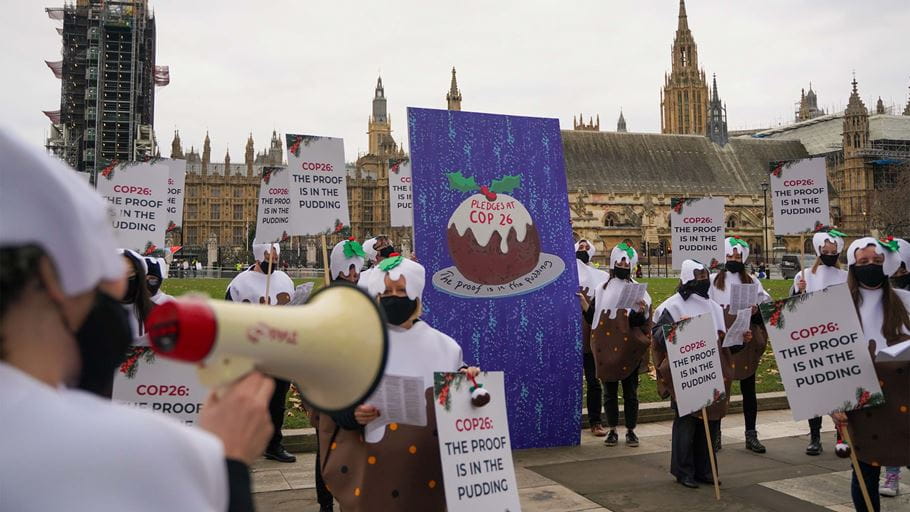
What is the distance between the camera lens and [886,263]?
4.68m

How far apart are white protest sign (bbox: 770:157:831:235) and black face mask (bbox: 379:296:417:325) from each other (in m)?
5.60

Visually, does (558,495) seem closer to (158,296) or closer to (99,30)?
(158,296)

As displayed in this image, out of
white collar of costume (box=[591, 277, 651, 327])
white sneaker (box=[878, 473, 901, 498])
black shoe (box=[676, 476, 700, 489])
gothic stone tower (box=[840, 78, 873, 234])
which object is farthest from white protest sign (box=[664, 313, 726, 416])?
gothic stone tower (box=[840, 78, 873, 234])

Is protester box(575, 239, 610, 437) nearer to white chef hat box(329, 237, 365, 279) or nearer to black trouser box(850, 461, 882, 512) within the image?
white chef hat box(329, 237, 365, 279)

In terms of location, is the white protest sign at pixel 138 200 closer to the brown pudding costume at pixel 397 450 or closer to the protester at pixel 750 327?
the brown pudding costume at pixel 397 450

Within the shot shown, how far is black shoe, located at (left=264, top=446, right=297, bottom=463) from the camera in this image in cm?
628

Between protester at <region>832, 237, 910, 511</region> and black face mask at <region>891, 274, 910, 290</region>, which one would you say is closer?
protester at <region>832, 237, 910, 511</region>

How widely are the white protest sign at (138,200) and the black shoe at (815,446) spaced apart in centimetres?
638

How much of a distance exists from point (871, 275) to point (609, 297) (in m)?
2.91

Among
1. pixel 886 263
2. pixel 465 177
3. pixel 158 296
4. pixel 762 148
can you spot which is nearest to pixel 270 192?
pixel 465 177

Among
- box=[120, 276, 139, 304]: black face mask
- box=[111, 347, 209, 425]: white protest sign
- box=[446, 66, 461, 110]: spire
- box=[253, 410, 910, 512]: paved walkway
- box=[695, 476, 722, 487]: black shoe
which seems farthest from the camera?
box=[446, 66, 461, 110]: spire

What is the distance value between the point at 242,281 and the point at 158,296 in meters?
2.13

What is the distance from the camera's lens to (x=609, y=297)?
727 cm

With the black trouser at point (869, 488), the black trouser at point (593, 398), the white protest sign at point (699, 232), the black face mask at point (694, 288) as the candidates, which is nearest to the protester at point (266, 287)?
the black trouser at point (593, 398)
